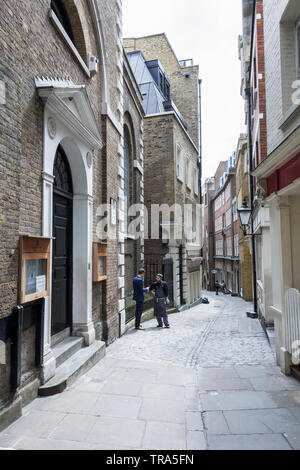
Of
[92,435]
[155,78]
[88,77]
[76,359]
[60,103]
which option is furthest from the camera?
[155,78]

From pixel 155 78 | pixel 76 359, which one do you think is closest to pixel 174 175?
pixel 155 78

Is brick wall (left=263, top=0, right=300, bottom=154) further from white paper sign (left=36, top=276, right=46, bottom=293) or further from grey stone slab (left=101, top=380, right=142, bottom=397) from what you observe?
grey stone slab (left=101, top=380, right=142, bottom=397)

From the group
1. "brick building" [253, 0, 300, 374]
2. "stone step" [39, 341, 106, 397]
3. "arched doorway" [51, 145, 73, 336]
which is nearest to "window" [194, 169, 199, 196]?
"brick building" [253, 0, 300, 374]

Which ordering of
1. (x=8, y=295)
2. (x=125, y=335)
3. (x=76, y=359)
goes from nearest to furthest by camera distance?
(x=8, y=295)
(x=76, y=359)
(x=125, y=335)

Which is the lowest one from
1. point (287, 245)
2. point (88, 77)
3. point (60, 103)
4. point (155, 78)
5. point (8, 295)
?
point (8, 295)

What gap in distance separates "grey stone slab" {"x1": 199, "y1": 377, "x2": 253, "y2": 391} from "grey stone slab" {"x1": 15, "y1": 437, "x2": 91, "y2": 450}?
236cm

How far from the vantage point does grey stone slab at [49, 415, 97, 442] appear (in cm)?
344

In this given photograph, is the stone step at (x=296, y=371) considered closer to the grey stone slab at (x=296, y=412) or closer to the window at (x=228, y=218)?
the grey stone slab at (x=296, y=412)

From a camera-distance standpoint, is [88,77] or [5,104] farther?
[88,77]

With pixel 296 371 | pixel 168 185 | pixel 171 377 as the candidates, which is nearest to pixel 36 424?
pixel 171 377

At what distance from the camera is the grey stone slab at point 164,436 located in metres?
3.32

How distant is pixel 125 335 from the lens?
29.1ft

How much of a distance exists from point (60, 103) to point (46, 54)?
0.83 meters

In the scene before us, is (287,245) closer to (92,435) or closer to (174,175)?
(92,435)
